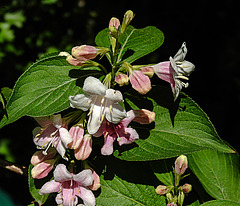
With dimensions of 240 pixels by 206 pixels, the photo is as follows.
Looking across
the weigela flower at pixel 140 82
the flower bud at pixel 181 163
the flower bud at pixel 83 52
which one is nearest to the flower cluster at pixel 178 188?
the flower bud at pixel 181 163

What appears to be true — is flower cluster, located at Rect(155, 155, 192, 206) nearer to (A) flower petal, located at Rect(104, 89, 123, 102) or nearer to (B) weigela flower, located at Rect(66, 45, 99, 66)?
(A) flower petal, located at Rect(104, 89, 123, 102)

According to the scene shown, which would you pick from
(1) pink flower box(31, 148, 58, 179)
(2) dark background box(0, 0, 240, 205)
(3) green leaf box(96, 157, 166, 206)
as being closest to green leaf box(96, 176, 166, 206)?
(3) green leaf box(96, 157, 166, 206)

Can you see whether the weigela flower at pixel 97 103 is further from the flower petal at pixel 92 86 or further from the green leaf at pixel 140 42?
the green leaf at pixel 140 42

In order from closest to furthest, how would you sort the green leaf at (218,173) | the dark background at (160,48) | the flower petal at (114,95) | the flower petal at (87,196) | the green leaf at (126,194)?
the flower petal at (114,95) < the flower petal at (87,196) < the green leaf at (126,194) < the green leaf at (218,173) < the dark background at (160,48)

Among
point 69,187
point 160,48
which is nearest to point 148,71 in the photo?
point 69,187

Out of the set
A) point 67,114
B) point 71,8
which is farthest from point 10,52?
point 67,114

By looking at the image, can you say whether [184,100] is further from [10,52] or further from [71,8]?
[71,8]

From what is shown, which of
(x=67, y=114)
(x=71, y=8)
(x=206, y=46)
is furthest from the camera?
(x=206, y=46)
